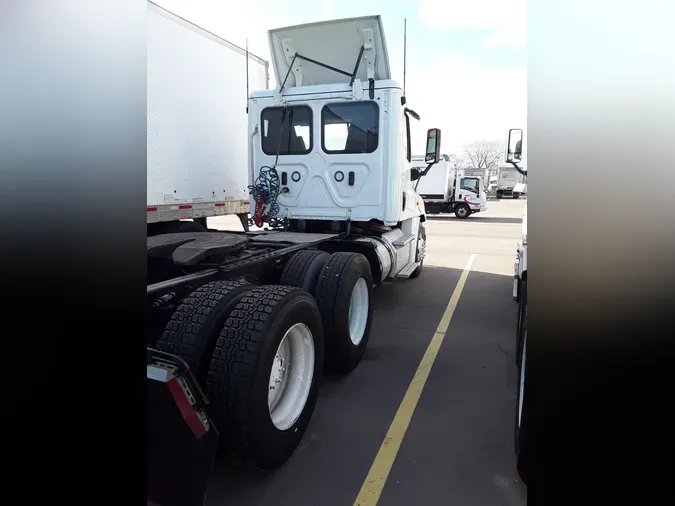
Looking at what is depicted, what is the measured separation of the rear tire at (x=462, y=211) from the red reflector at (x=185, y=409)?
23.2 m

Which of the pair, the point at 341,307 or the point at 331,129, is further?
the point at 331,129

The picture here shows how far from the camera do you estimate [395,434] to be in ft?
11.0

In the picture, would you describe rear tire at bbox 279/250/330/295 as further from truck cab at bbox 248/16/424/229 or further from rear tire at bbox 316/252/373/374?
truck cab at bbox 248/16/424/229

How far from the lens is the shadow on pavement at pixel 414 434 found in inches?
108

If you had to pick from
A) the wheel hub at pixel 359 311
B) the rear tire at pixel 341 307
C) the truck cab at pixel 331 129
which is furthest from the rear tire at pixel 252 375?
the truck cab at pixel 331 129

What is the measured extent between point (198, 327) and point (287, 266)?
5.28 ft

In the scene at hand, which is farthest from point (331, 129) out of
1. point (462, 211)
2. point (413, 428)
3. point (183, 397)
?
point (462, 211)

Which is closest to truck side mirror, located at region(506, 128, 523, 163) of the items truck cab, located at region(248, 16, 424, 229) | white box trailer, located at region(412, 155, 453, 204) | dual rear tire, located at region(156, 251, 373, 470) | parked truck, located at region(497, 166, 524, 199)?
truck cab, located at region(248, 16, 424, 229)

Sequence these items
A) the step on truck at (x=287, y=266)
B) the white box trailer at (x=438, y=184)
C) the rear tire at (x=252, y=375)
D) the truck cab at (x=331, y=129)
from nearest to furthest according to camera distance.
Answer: the step on truck at (x=287, y=266), the rear tire at (x=252, y=375), the truck cab at (x=331, y=129), the white box trailer at (x=438, y=184)

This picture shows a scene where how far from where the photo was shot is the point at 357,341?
15.1 ft

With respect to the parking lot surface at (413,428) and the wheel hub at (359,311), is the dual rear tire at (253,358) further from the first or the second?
the wheel hub at (359,311)

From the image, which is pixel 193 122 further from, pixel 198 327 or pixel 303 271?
pixel 198 327
